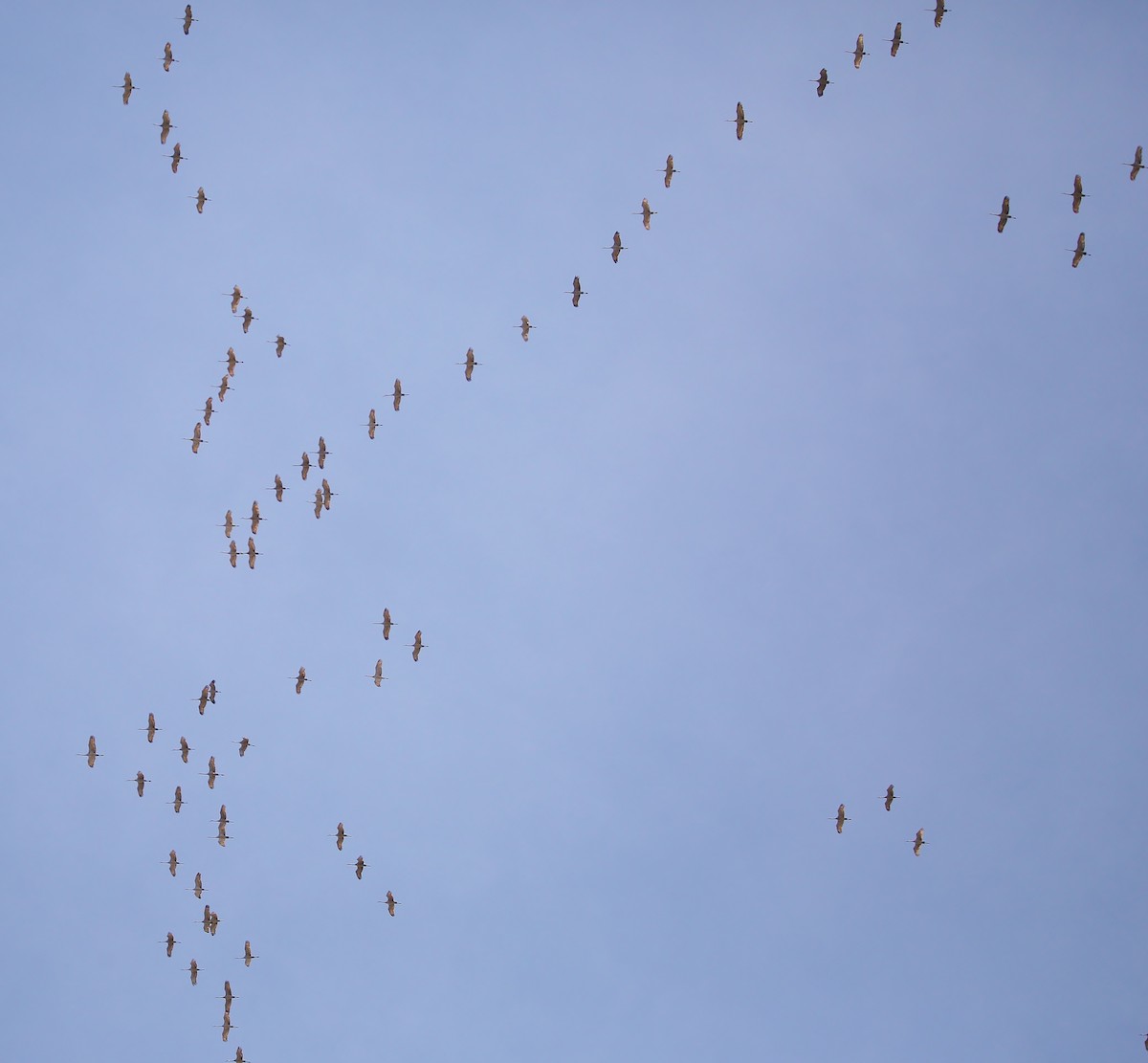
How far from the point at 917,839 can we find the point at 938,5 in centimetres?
3695

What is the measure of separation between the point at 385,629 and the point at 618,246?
19.9 m

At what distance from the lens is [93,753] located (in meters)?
72.5

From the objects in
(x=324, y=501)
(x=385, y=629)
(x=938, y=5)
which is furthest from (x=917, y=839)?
(x=938, y=5)

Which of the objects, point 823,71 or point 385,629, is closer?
point 823,71

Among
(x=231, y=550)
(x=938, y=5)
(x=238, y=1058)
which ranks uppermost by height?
(x=938, y=5)

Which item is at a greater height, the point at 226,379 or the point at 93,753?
the point at 226,379

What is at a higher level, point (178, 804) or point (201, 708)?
point (201, 708)

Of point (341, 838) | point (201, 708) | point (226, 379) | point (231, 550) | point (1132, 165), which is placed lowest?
point (341, 838)

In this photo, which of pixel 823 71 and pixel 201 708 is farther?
pixel 201 708

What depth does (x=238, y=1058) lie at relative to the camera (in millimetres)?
75250

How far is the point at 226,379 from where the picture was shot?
7544cm

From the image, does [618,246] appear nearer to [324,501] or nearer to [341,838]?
[324,501]

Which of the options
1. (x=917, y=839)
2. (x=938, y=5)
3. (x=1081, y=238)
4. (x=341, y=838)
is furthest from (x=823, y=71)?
(x=341, y=838)

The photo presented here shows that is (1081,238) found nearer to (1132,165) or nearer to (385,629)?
(1132,165)
